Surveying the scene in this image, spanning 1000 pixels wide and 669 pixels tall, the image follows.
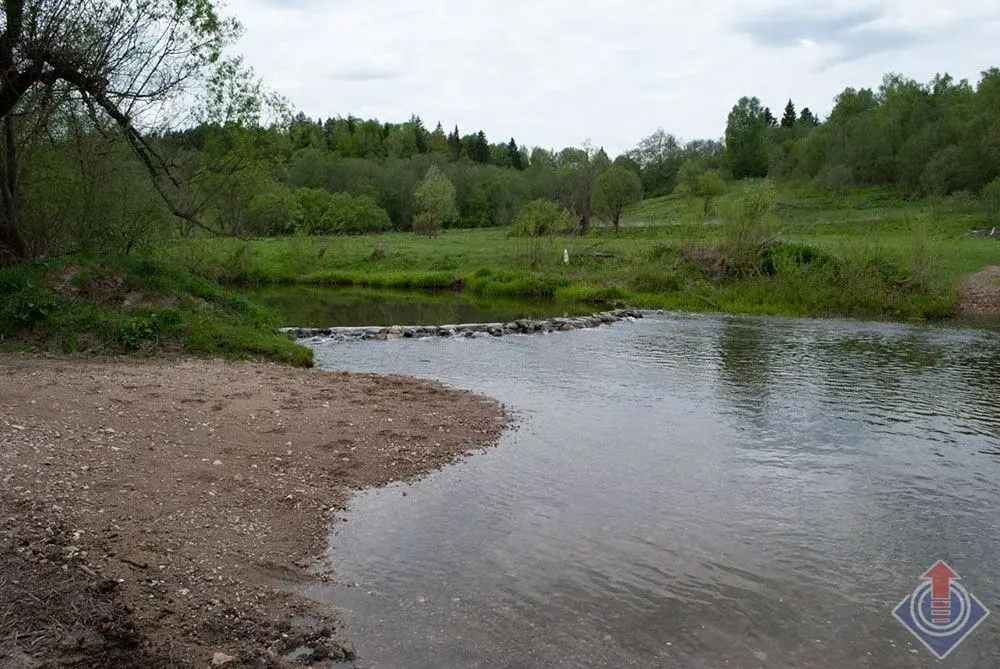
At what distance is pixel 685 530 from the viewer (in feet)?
Result: 33.4

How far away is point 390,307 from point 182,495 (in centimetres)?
2866

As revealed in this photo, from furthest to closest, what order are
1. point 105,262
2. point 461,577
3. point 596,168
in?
point 596,168, point 105,262, point 461,577

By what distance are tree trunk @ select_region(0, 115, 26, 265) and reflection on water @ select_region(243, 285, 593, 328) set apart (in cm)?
977

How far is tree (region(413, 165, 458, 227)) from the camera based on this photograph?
85500 mm

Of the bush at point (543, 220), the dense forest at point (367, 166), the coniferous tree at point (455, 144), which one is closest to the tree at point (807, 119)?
the dense forest at point (367, 166)

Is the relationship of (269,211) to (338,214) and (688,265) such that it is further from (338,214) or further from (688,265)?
(688,265)

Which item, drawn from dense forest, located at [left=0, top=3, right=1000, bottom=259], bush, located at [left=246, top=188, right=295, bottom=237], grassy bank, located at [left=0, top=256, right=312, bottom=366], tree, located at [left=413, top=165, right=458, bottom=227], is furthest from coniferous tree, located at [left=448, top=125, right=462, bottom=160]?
grassy bank, located at [left=0, top=256, right=312, bottom=366]

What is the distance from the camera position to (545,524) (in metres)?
10.3

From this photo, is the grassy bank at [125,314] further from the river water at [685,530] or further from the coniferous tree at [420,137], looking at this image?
the coniferous tree at [420,137]

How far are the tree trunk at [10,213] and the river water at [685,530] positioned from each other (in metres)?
13.4

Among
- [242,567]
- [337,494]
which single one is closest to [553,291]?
[337,494]

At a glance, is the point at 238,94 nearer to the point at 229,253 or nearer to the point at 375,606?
the point at 375,606

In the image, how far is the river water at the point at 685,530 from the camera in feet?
24.3

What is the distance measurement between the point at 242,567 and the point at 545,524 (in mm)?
4056
